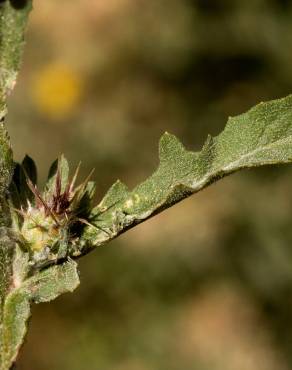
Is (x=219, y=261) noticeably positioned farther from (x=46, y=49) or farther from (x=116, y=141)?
(x=46, y=49)

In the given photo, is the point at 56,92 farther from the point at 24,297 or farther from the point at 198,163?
the point at 24,297

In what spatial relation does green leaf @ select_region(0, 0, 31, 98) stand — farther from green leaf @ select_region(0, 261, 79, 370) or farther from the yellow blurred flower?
the yellow blurred flower

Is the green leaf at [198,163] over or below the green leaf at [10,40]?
below

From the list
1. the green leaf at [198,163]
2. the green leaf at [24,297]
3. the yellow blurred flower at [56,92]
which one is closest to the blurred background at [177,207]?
the yellow blurred flower at [56,92]

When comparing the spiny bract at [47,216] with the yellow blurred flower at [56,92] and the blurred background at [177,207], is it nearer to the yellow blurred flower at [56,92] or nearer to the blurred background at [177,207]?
the blurred background at [177,207]

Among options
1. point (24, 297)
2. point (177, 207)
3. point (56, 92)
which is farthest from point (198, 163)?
point (177, 207)

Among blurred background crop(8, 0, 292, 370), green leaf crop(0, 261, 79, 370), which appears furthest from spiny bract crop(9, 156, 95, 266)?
blurred background crop(8, 0, 292, 370)
